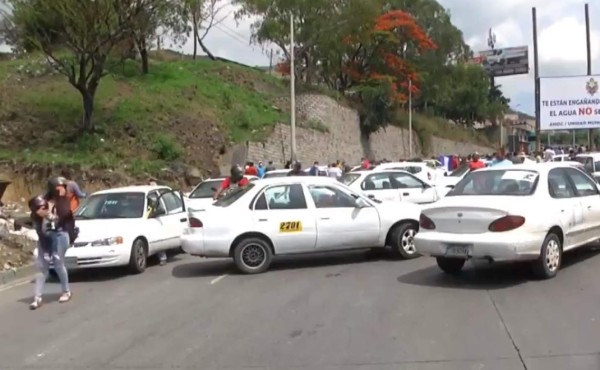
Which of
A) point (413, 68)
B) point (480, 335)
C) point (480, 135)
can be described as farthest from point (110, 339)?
point (480, 135)

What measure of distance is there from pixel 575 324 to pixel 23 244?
423 inches

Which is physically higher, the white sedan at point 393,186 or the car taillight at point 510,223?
the white sedan at point 393,186

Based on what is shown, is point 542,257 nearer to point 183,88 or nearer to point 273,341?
point 273,341

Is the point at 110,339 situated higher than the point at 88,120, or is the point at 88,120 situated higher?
the point at 88,120

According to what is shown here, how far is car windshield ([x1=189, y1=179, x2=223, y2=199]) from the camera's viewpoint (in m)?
19.7

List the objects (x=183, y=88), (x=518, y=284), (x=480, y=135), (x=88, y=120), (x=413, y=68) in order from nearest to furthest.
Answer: (x=518, y=284) < (x=88, y=120) < (x=183, y=88) < (x=413, y=68) < (x=480, y=135)

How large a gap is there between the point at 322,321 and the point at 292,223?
4.09 meters

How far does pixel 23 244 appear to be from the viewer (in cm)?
1500

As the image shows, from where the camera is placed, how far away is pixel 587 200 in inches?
449

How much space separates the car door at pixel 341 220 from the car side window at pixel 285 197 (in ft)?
0.69

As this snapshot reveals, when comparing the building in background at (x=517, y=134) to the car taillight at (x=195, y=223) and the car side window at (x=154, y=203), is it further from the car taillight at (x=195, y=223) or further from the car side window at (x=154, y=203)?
the car taillight at (x=195, y=223)

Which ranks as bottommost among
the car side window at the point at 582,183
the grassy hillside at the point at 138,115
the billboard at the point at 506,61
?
the car side window at the point at 582,183

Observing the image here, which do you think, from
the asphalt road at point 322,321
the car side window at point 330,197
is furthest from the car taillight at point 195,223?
the car side window at point 330,197

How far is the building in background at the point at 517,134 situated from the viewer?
46059 millimetres
